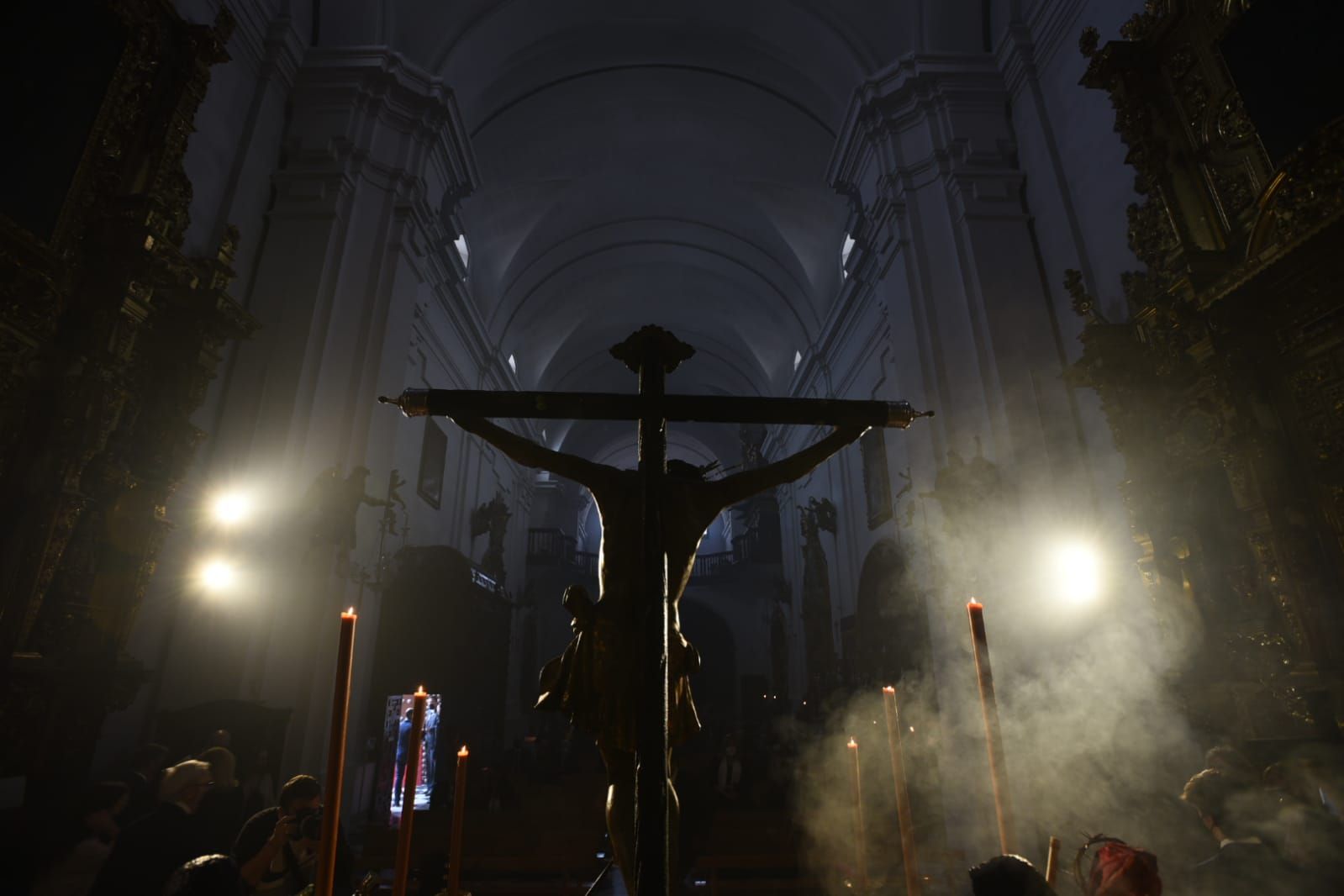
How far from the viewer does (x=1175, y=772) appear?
15.5 feet

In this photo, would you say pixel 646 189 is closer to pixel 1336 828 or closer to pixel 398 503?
pixel 398 503

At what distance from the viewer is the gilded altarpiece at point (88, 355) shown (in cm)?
396

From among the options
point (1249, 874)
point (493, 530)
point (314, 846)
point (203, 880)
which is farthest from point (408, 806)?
point (493, 530)

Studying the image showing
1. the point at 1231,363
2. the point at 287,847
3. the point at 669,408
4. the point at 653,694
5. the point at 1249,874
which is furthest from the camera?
the point at 1231,363

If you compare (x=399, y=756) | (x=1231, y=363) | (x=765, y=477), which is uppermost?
(x=1231, y=363)

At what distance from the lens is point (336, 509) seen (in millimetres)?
6512

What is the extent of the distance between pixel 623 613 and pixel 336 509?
5.56m

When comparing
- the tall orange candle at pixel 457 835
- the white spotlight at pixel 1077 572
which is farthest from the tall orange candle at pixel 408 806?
the white spotlight at pixel 1077 572

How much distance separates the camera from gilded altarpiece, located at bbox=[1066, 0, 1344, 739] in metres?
3.71

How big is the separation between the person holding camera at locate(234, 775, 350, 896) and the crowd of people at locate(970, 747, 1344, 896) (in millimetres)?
2420

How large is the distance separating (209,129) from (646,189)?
9.88 metres

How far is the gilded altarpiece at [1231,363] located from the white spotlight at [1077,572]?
33.5 inches

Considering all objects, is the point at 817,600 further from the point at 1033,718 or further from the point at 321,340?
the point at 321,340

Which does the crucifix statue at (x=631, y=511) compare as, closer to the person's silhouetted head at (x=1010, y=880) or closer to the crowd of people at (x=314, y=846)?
the person's silhouetted head at (x=1010, y=880)
